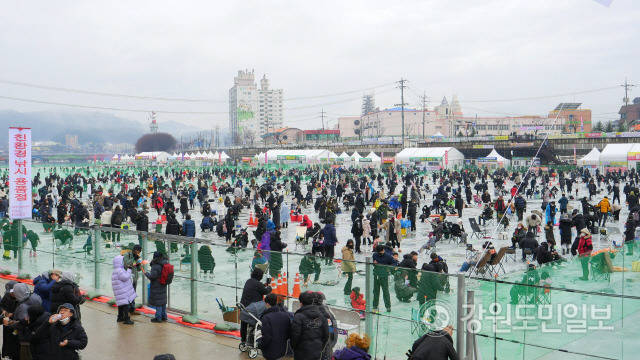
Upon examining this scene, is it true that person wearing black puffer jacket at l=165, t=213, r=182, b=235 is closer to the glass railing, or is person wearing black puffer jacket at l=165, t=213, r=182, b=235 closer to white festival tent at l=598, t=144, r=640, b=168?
the glass railing

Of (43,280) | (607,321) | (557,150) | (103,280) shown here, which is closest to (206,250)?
(43,280)

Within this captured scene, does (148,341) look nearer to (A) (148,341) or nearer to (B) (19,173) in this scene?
(A) (148,341)

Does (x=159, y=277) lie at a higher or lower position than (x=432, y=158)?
lower

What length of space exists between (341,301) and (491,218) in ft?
48.0

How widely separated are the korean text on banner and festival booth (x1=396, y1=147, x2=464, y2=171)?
41773 mm

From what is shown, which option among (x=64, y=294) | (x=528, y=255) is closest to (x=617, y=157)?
(x=528, y=255)

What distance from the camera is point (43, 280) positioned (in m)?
7.09

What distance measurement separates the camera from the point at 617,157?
42656 millimetres

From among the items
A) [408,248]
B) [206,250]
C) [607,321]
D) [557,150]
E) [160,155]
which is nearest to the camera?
[607,321]

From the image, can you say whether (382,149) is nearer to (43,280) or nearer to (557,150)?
(557,150)

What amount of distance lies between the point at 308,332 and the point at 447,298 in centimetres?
154

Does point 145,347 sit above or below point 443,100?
below

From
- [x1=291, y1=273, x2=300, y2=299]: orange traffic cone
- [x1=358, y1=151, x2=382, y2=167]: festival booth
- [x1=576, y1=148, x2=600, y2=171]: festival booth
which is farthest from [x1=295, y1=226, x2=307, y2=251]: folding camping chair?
[x1=358, y1=151, x2=382, y2=167]: festival booth

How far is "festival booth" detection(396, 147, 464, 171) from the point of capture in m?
52.3
